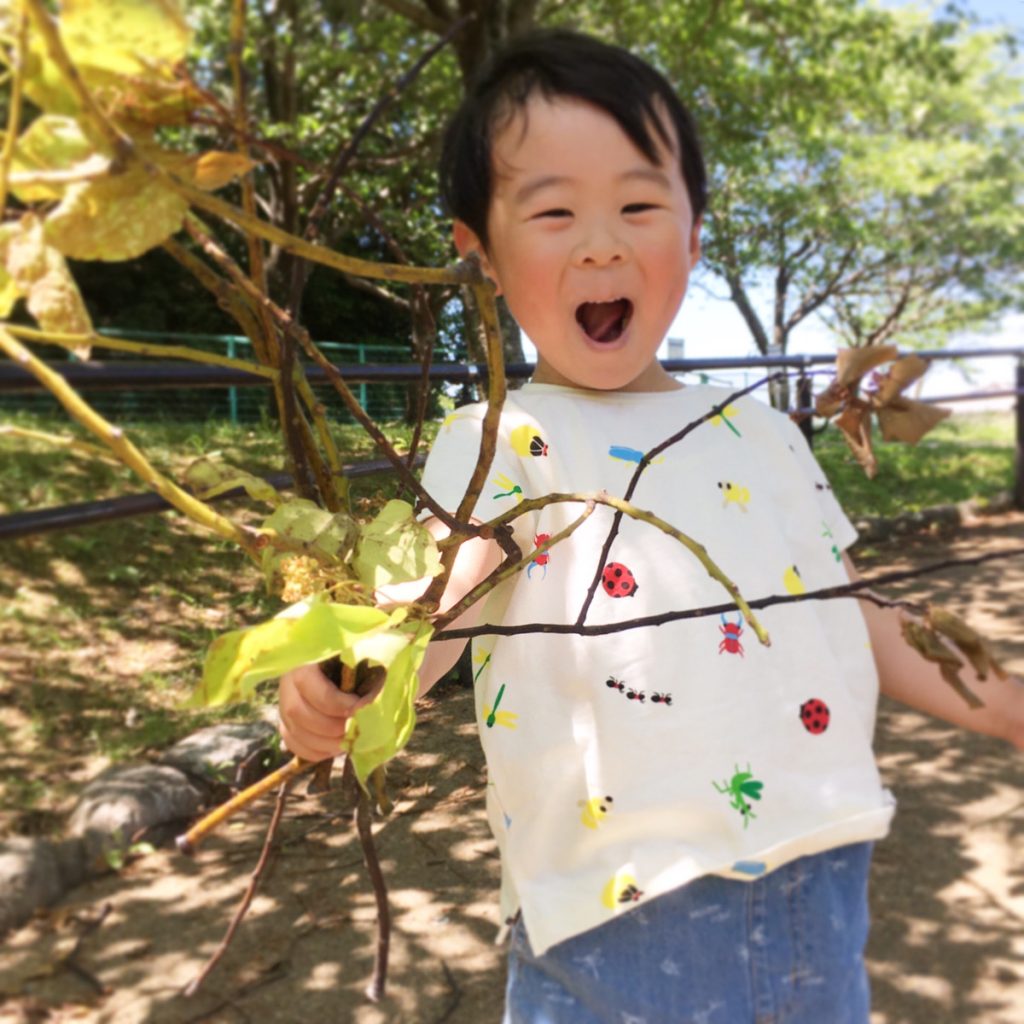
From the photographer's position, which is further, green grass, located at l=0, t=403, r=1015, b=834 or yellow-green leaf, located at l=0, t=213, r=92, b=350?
green grass, located at l=0, t=403, r=1015, b=834

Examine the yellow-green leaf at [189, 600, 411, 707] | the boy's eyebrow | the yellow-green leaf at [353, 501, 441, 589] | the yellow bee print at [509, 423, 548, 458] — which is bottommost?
the yellow-green leaf at [189, 600, 411, 707]

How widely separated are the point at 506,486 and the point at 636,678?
27 cm

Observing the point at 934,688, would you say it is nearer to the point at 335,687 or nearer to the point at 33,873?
the point at 335,687

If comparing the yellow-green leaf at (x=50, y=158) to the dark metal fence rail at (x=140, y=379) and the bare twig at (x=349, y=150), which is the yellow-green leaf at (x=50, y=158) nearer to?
the bare twig at (x=349, y=150)

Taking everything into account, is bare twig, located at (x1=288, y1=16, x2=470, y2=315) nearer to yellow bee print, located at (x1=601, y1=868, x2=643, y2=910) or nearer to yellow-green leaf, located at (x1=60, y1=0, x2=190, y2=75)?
yellow-green leaf, located at (x1=60, y1=0, x2=190, y2=75)

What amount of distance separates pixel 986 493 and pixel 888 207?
10709mm

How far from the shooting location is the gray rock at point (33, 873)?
7.98ft

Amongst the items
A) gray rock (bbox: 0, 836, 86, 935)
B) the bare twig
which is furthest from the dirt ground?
the bare twig

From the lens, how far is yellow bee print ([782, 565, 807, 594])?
117cm

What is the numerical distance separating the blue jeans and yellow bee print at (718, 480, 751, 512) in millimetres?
429

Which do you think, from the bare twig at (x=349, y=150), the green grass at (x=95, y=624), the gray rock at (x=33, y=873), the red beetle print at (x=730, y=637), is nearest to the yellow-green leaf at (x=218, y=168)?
the bare twig at (x=349, y=150)

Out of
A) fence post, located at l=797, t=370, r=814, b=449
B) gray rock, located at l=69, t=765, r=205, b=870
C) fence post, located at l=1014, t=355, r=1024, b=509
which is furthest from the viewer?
fence post, located at l=1014, t=355, r=1024, b=509

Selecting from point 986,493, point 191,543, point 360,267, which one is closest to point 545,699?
point 360,267

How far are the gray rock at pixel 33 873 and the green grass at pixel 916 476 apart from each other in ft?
14.4
